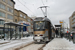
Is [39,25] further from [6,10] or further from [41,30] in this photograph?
[6,10]

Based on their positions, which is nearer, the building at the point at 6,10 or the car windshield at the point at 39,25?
the car windshield at the point at 39,25

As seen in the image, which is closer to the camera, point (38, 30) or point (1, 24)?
point (38, 30)

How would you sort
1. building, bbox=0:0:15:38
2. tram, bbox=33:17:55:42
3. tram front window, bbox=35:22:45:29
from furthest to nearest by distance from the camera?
building, bbox=0:0:15:38
tram front window, bbox=35:22:45:29
tram, bbox=33:17:55:42

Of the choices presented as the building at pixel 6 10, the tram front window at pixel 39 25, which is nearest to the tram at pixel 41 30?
the tram front window at pixel 39 25

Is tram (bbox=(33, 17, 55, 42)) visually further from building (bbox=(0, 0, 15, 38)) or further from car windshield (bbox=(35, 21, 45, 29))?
building (bbox=(0, 0, 15, 38))

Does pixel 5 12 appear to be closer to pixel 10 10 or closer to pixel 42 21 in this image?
pixel 10 10

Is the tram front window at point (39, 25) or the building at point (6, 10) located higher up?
the building at point (6, 10)

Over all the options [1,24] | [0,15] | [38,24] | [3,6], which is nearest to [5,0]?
[3,6]

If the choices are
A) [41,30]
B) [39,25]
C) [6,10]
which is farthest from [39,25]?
[6,10]

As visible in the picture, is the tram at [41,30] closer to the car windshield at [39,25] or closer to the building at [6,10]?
the car windshield at [39,25]

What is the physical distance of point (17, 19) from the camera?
56.2m

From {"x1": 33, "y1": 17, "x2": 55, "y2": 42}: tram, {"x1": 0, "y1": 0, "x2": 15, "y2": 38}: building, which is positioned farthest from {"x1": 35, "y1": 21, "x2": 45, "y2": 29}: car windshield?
{"x1": 0, "y1": 0, "x2": 15, "y2": 38}: building

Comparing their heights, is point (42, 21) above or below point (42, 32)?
above

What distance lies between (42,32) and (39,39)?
1176 millimetres
